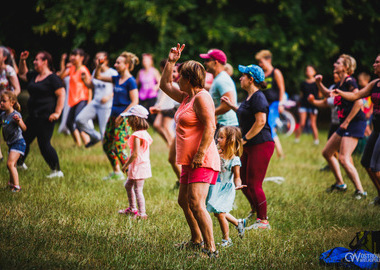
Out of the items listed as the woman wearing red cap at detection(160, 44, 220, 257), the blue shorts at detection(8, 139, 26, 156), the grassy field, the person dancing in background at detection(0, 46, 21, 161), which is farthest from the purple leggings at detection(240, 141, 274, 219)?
the person dancing in background at detection(0, 46, 21, 161)

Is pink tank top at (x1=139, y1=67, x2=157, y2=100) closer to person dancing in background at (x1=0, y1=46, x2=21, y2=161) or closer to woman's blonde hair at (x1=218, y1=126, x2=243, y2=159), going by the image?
person dancing in background at (x1=0, y1=46, x2=21, y2=161)

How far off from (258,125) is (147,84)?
7.01 m

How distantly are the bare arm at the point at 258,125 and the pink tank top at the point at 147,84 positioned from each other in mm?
6849

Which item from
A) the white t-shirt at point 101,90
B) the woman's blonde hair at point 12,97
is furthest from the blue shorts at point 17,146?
the white t-shirt at point 101,90

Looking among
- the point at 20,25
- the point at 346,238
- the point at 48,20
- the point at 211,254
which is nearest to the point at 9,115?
the point at 211,254

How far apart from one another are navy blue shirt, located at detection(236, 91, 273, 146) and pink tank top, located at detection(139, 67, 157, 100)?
6516mm

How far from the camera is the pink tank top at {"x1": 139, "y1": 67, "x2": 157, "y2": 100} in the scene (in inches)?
480

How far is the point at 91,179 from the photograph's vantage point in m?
7.87

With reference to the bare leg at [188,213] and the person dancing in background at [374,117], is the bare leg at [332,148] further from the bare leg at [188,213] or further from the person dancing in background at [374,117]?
the bare leg at [188,213]

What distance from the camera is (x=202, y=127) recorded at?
4371mm

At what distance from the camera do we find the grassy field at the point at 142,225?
4.18m

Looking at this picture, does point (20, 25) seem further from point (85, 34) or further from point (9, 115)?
point (9, 115)

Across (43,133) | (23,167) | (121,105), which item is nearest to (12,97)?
(43,133)

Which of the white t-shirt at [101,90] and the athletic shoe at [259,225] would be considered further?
the white t-shirt at [101,90]
